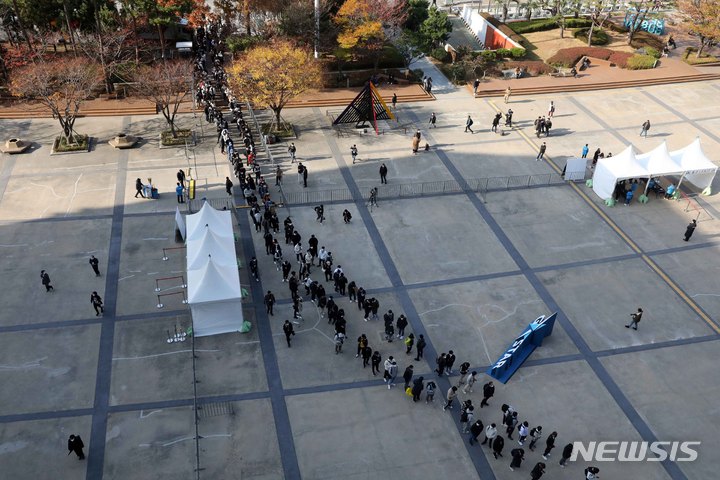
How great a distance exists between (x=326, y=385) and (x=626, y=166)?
21.0 m

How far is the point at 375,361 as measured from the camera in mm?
23344

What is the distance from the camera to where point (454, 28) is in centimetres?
6241

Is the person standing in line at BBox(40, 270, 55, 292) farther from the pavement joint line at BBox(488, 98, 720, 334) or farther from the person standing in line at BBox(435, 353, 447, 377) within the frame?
the pavement joint line at BBox(488, 98, 720, 334)

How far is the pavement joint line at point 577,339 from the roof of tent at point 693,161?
37.1 ft

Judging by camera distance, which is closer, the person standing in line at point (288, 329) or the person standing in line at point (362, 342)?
the person standing in line at point (362, 342)

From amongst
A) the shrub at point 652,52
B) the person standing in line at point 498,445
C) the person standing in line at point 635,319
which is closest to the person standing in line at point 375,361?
the person standing in line at point 498,445

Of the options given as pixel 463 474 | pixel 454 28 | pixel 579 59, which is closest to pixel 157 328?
pixel 463 474

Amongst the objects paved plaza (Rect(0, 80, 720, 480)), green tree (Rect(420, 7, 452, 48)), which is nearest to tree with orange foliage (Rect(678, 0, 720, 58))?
paved plaza (Rect(0, 80, 720, 480))

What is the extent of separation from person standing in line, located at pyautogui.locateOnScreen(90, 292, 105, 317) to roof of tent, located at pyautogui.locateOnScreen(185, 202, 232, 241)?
432 cm

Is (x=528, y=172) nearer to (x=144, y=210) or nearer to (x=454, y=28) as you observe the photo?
(x=144, y=210)

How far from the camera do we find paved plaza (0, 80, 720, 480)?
21.2m

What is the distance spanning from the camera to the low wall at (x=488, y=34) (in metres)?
56.4

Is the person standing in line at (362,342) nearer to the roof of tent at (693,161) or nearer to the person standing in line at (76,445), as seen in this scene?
the person standing in line at (76,445)

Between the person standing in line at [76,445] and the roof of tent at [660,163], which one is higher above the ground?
the roof of tent at [660,163]
